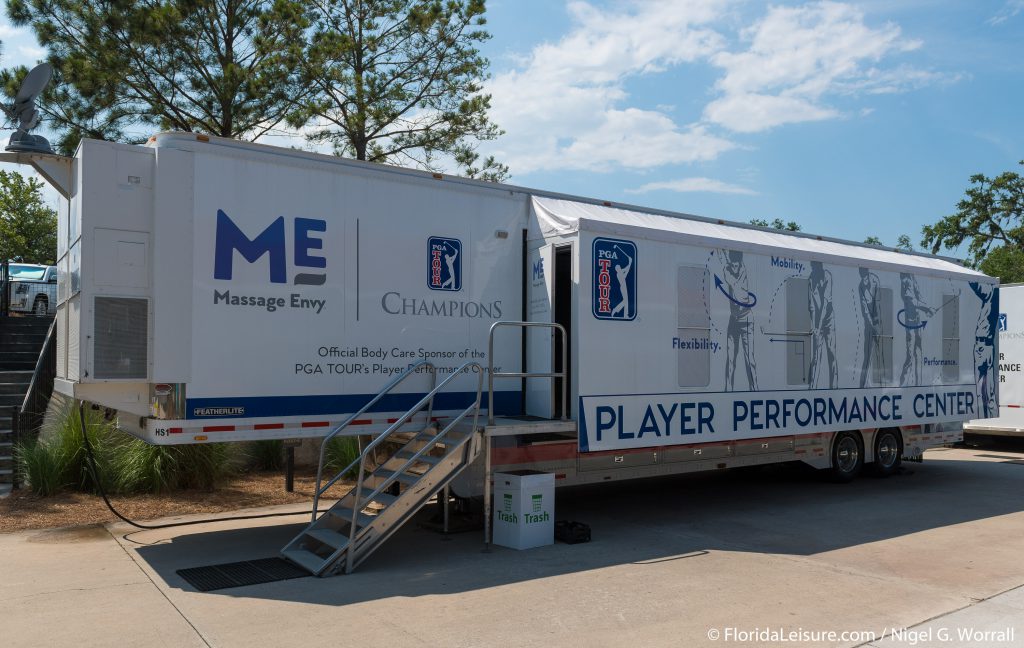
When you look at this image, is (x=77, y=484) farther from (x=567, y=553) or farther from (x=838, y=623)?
(x=838, y=623)

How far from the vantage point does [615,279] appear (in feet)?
29.5

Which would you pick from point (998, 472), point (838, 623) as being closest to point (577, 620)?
point (838, 623)

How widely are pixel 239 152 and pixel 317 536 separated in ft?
11.6

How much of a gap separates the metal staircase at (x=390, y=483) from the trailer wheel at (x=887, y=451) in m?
7.36

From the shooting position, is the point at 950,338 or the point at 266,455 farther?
the point at 950,338

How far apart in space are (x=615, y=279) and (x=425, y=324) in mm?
2055

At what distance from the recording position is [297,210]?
26.1 ft

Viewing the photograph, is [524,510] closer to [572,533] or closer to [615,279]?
[572,533]

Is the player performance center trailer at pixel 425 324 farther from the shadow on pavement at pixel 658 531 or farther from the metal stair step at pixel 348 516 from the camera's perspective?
the shadow on pavement at pixel 658 531

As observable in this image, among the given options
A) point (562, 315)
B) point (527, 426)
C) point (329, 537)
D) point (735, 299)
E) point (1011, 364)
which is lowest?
point (329, 537)

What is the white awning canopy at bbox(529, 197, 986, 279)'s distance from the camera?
9.05m

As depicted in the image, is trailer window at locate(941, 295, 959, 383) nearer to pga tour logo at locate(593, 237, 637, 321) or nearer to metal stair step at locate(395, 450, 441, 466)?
pga tour logo at locate(593, 237, 637, 321)

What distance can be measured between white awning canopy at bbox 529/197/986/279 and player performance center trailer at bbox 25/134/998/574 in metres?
0.04

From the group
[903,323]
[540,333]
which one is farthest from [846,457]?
[540,333]
